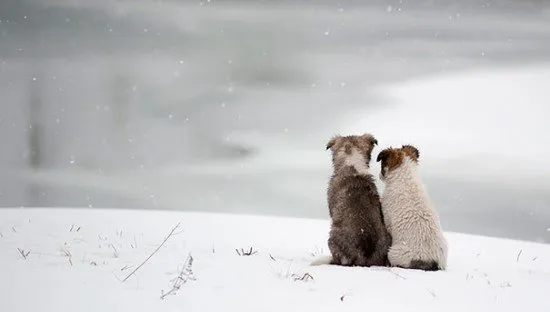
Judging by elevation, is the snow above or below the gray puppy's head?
below

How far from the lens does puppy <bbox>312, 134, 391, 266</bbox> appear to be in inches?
291

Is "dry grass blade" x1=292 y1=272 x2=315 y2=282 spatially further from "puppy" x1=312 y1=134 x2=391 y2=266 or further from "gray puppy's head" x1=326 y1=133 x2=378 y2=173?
"gray puppy's head" x1=326 y1=133 x2=378 y2=173

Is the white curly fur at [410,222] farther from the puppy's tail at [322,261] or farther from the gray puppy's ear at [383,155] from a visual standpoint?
Answer: the puppy's tail at [322,261]

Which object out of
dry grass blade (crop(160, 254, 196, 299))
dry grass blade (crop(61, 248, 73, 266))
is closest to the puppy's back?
dry grass blade (crop(160, 254, 196, 299))

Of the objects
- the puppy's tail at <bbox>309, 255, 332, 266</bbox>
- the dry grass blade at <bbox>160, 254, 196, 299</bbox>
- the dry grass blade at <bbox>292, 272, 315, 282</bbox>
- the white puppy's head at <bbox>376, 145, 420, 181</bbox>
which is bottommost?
the puppy's tail at <bbox>309, 255, 332, 266</bbox>

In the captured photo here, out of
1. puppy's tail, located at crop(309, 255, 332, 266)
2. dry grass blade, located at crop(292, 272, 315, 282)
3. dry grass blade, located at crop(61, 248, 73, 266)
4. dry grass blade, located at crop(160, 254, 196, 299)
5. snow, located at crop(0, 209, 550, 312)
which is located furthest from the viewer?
puppy's tail, located at crop(309, 255, 332, 266)

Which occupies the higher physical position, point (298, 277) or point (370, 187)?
point (370, 187)

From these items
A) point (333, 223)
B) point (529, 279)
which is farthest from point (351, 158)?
point (529, 279)

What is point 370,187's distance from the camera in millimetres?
7848

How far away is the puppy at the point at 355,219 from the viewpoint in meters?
7.39

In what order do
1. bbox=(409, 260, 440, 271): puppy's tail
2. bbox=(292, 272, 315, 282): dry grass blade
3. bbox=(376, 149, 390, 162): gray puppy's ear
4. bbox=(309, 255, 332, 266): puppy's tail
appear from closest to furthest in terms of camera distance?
bbox=(292, 272, 315, 282): dry grass blade → bbox=(409, 260, 440, 271): puppy's tail → bbox=(309, 255, 332, 266): puppy's tail → bbox=(376, 149, 390, 162): gray puppy's ear

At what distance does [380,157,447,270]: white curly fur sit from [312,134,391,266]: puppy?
0.14 meters

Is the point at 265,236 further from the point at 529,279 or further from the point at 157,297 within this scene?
the point at 157,297

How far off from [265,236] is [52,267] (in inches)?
299
